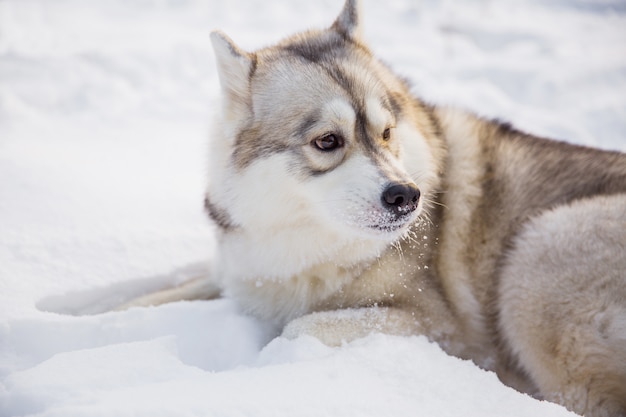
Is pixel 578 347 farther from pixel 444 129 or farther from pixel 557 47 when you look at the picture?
pixel 557 47

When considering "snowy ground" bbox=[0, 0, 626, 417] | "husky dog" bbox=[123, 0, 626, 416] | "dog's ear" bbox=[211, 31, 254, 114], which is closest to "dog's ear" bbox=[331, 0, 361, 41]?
"husky dog" bbox=[123, 0, 626, 416]

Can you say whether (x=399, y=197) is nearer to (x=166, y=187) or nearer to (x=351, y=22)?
(x=351, y=22)

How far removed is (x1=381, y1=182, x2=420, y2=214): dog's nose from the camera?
2.30 metres

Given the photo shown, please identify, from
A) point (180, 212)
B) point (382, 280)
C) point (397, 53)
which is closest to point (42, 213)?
point (180, 212)

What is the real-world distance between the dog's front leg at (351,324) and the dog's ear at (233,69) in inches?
44.2

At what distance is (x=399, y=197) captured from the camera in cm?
231

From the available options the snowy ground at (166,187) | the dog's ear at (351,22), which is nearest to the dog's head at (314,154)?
the dog's ear at (351,22)

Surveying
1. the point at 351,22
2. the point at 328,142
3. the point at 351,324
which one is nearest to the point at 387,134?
the point at 328,142

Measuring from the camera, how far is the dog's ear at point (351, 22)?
3010mm

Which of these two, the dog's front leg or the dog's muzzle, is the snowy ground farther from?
the dog's muzzle

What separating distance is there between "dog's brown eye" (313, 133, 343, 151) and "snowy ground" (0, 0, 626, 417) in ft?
2.95

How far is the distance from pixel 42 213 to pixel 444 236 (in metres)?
2.55

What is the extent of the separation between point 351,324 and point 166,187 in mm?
2394

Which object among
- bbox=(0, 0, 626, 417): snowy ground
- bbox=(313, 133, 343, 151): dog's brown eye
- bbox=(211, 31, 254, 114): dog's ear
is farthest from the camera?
bbox=(211, 31, 254, 114): dog's ear
